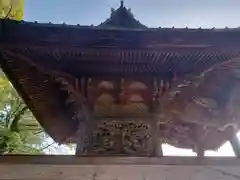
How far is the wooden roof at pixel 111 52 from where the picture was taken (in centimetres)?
282

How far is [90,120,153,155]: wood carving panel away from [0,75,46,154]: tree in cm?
250

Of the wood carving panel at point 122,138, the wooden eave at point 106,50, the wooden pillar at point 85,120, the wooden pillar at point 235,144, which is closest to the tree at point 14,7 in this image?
the wooden eave at point 106,50

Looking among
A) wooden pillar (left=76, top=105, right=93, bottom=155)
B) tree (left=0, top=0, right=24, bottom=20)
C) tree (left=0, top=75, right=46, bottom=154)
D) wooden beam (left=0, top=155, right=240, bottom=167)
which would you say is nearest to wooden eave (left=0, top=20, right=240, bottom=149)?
wooden pillar (left=76, top=105, right=93, bottom=155)

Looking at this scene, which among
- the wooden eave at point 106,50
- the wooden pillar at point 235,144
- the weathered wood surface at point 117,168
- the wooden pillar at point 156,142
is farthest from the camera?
the wooden pillar at point 235,144

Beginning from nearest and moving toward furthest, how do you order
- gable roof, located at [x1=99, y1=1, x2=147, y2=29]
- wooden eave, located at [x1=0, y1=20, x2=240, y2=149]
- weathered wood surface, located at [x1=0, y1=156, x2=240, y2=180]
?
weathered wood surface, located at [x1=0, y1=156, x2=240, y2=180] < wooden eave, located at [x1=0, y1=20, x2=240, y2=149] < gable roof, located at [x1=99, y1=1, x2=147, y2=29]

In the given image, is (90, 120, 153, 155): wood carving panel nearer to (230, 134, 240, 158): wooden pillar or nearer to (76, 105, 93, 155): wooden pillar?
(76, 105, 93, 155): wooden pillar

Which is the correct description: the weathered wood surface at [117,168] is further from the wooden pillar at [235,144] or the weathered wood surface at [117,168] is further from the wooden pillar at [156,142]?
the wooden pillar at [235,144]

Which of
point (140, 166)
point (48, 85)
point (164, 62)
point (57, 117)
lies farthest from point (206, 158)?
point (57, 117)

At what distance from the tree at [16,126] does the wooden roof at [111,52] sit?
7.27 ft

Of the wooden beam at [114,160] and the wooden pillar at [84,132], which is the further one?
the wooden pillar at [84,132]

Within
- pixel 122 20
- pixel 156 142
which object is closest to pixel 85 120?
pixel 156 142

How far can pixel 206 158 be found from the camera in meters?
2.33

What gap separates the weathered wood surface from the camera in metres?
2.21

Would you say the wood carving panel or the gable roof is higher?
the gable roof
